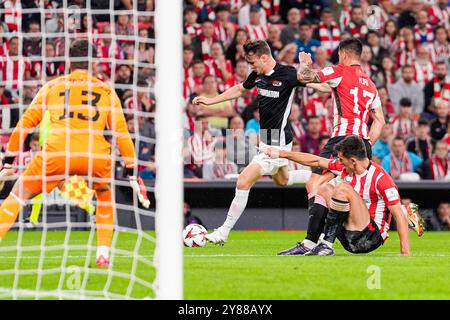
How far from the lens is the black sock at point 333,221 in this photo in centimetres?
1020

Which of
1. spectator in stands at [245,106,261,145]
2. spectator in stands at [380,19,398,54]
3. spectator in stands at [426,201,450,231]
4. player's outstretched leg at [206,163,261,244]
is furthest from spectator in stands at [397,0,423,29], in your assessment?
player's outstretched leg at [206,163,261,244]

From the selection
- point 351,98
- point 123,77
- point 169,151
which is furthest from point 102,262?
point 123,77

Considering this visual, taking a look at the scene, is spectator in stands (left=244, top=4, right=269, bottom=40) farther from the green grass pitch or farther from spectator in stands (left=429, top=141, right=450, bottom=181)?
the green grass pitch

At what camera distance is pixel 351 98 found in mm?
11391

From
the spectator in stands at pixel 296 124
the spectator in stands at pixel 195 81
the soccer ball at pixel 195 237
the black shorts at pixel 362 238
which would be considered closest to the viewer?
the black shorts at pixel 362 238

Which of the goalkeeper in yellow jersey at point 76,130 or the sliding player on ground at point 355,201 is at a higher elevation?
the goalkeeper in yellow jersey at point 76,130

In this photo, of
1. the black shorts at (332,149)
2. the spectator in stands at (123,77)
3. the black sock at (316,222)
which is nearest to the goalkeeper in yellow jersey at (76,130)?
the black sock at (316,222)

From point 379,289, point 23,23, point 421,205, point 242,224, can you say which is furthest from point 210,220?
point 379,289

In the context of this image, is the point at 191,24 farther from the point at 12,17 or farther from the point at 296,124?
the point at 12,17

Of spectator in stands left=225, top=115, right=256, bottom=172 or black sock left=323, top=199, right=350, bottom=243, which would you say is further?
spectator in stands left=225, top=115, right=256, bottom=172

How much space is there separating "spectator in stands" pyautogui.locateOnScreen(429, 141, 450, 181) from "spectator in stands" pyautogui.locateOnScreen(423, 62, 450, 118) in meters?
1.56

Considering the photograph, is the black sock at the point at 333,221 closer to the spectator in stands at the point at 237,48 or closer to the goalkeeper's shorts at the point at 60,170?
the goalkeeper's shorts at the point at 60,170

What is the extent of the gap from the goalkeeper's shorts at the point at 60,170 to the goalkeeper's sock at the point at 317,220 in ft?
7.66

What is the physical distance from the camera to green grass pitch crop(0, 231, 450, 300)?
7723 millimetres
